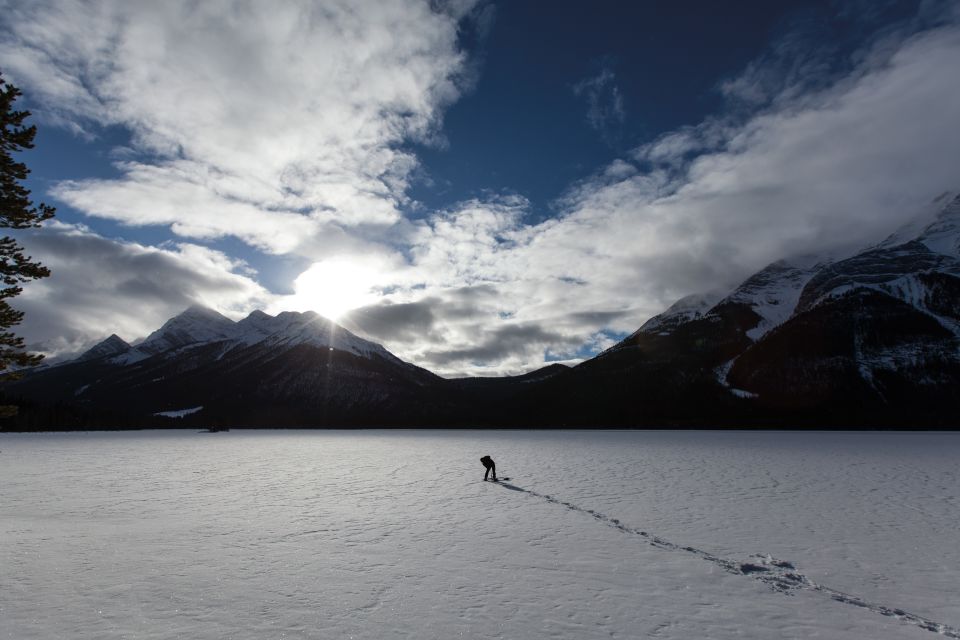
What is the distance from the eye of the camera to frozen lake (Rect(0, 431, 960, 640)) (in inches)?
356

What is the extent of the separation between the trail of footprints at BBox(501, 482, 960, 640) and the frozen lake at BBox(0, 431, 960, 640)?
0.06 meters

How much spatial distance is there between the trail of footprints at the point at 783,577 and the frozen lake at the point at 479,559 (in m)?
0.06

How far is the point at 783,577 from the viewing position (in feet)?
38.3

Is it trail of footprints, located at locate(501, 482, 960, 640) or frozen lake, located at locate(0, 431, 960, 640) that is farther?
trail of footprints, located at locate(501, 482, 960, 640)

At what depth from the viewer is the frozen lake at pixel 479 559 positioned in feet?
29.7

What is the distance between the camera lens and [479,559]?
42.7ft

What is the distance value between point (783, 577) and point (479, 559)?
287 inches

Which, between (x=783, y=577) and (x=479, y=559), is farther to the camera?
(x=479, y=559)

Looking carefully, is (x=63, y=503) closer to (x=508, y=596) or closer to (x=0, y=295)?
(x=0, y=295)

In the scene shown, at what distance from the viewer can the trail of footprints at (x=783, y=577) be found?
9.33 metres

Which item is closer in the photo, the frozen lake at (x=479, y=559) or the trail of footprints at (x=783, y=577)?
the frozen lake at (x=479, y=559)

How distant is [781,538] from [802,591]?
4.93m

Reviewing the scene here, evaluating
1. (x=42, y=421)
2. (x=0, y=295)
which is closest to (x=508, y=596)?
(x=0, y=295)

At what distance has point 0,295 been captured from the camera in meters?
17.1
